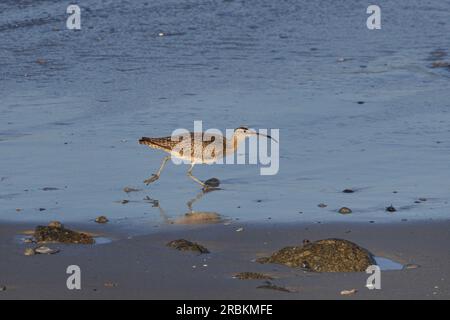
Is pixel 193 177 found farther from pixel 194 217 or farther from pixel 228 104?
pixel 228 104

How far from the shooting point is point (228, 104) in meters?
11.9

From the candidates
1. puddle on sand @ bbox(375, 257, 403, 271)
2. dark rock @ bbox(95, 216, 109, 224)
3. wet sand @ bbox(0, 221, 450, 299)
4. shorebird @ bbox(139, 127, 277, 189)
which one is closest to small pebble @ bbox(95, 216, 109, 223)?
dark rock @ bbox(95, 216, 109, 224)

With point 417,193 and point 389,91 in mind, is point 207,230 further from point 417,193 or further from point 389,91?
point 389,91

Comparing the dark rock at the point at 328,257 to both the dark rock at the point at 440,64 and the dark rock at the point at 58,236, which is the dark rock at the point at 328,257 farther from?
the dark rock at the point at 440,64

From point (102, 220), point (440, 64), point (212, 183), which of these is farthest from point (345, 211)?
point (440, 64)

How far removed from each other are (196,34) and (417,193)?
7.44 metres

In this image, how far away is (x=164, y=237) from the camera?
7812 millimetres

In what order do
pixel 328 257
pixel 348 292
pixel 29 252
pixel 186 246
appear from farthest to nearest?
pixel 186 246, pixel 29 252, pixel 328 257, pixel 348 292

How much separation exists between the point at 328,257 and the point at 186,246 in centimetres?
101

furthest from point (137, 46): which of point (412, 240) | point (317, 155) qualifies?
point (412, 240)

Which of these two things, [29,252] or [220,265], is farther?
[29,252]

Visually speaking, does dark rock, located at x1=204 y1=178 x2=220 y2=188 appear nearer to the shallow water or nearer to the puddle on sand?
the shallow water

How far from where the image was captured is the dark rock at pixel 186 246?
7441mm

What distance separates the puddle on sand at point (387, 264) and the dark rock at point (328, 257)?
0.18ft
